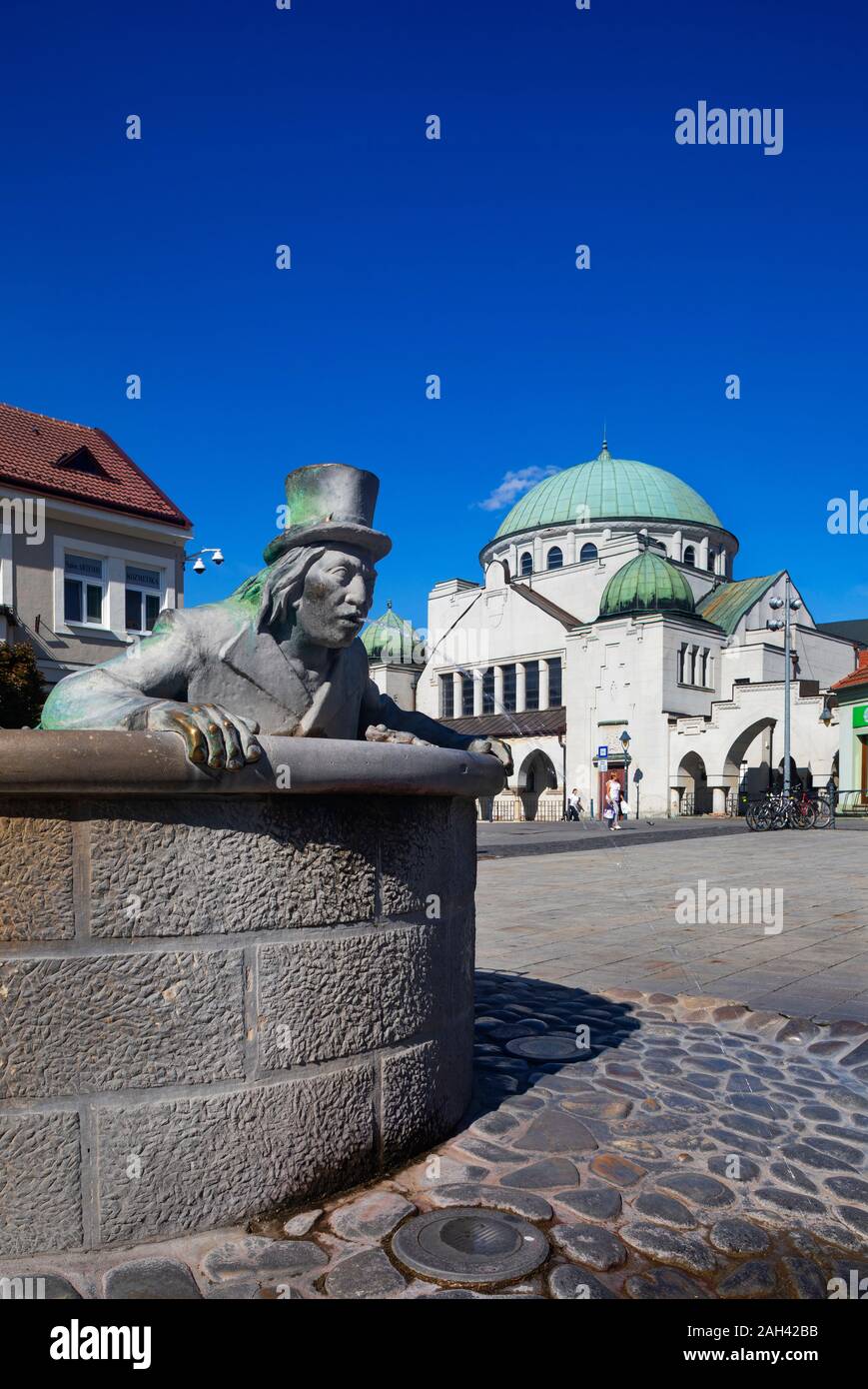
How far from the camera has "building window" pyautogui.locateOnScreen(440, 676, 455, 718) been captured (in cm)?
5425

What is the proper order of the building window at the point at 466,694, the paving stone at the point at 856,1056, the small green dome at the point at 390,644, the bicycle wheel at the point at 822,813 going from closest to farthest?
1. the paving stone at the point at 856,1056
2. the bicycle wheel at the point at 822,813
3. the building window at the point at 466,694
4. the small green dome at the point at 390,644

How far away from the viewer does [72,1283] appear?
2.38m

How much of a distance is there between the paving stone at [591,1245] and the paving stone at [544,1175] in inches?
10.7

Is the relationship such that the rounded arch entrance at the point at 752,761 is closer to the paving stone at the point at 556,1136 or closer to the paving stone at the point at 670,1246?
the paving stone at the point at 556,1136

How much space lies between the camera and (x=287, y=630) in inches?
127

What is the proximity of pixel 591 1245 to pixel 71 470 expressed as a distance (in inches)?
991

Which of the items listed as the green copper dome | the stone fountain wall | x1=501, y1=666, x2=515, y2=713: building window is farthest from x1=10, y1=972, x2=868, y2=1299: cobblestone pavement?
the green copper dome

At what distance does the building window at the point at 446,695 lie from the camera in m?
54.2

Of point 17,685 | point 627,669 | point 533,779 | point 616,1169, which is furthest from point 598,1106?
point 533,779

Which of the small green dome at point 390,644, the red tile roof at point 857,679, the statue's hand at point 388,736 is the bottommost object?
the statue's hand at point 388,736

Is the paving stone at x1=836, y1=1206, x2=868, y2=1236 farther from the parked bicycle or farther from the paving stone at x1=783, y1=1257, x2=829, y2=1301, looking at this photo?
the parked bicycle

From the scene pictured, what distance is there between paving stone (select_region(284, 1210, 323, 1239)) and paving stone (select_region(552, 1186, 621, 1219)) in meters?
0.71

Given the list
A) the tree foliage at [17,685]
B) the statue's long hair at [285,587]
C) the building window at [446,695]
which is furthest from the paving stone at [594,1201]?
the building window at [446,695]
